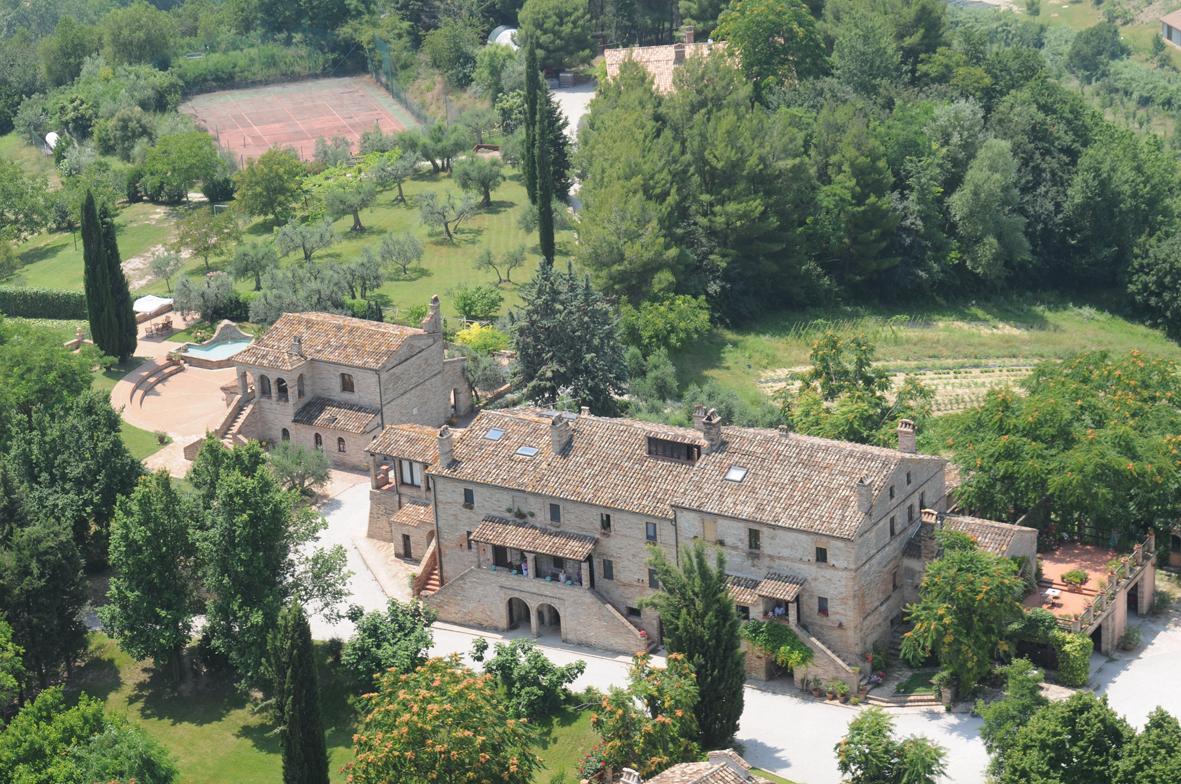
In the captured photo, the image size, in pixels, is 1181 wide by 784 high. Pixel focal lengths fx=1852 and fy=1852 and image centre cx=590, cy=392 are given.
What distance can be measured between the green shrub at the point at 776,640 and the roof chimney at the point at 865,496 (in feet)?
19.7

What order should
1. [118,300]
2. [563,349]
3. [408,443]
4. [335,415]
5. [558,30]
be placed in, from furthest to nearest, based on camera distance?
1. [558,30]
2. [118,300]
3. [563,349]
4. [335,415]
5. [408,443]

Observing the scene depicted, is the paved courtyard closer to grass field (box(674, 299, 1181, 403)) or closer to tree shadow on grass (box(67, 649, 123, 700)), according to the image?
tree shadow on grass (box(67, 649, 123, 700))

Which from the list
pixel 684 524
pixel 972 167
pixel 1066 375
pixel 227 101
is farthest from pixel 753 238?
pixel 227 101

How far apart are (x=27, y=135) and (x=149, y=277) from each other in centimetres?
4565

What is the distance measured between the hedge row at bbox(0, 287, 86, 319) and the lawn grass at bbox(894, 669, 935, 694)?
65865 millimetres

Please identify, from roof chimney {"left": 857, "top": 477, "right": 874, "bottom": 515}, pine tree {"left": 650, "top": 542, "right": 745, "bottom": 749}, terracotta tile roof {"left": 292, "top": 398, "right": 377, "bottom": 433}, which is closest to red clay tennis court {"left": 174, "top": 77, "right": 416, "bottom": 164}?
terracotta tile roof {"left": 292, "top": 398, "right": 377, "bottom": 433}

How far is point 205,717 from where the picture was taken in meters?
78.3

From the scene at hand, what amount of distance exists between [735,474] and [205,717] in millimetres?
24617

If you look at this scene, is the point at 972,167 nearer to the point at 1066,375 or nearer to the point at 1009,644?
the point at 1066,375

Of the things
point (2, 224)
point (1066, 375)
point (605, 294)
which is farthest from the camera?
point (2, 224)

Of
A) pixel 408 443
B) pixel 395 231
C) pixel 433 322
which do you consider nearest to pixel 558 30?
pixel 395 231

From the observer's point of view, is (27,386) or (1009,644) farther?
(27,386)

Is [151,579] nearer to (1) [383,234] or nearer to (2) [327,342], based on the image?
(2) [327,342]

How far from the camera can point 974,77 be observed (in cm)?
13812
